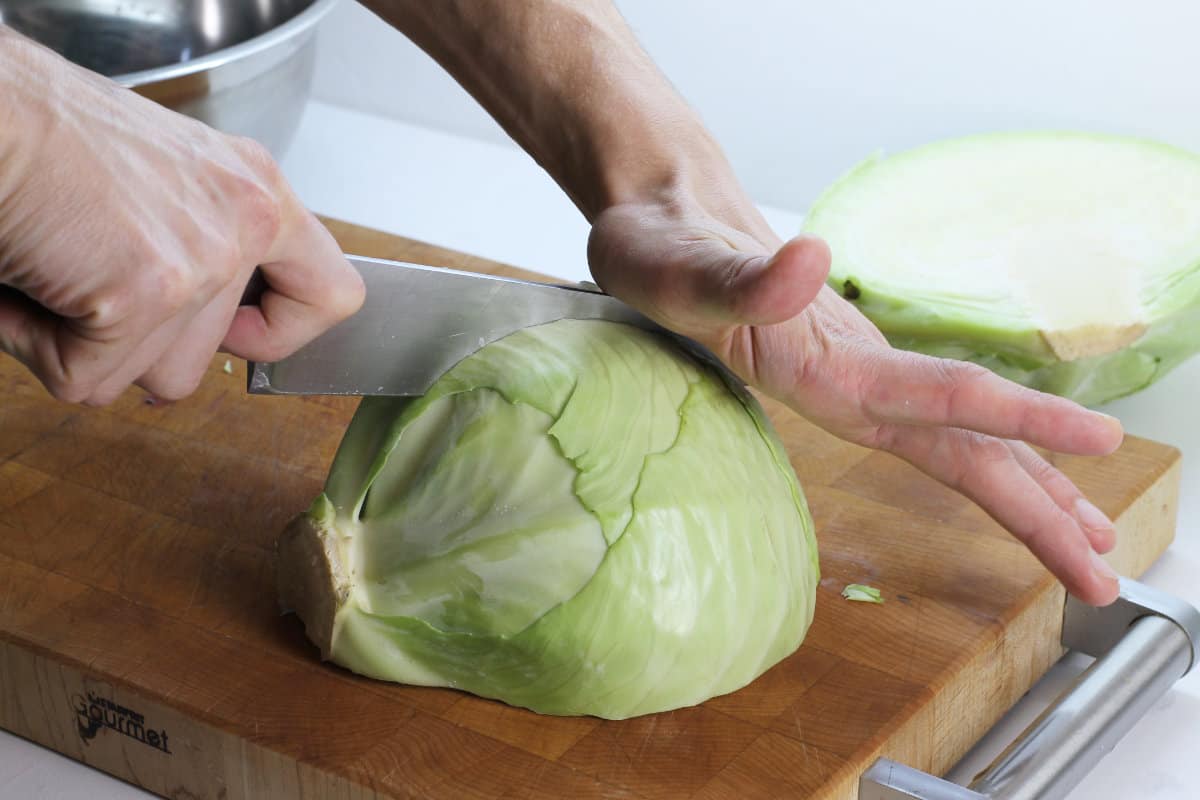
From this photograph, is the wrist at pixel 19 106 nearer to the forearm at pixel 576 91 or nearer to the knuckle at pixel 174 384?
the knuckle at pixel 174 384

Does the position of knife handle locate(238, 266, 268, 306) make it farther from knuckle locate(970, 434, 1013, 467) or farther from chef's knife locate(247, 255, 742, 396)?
knuckle locate(970, 434, 1013, 467)

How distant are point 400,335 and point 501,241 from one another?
44.9 inches

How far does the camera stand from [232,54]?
6.33 ft

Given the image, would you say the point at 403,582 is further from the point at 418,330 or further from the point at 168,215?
the point at 168,215

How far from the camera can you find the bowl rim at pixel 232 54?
1.84 m

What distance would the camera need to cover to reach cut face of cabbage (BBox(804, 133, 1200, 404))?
1.75 meters

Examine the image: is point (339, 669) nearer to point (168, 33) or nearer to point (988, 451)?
A: point (988, 451)

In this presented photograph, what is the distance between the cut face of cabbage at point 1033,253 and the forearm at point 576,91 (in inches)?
14.3

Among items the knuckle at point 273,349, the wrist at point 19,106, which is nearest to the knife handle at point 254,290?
the knuckle at point 273,349

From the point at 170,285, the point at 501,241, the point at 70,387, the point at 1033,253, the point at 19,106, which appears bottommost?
the point at 501,241

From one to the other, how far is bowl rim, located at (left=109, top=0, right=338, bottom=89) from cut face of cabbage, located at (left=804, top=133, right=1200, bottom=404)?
0.77 m

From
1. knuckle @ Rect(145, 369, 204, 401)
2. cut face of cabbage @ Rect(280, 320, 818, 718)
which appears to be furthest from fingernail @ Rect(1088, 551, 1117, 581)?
knuckle @ Rect(145, 369, 204, 401)

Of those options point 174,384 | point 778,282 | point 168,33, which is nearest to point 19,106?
point 174,384

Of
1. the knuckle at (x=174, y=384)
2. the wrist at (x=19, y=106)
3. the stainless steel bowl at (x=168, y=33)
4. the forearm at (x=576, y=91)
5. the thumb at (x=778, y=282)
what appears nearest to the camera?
the wrist at (x=19, y=106)
